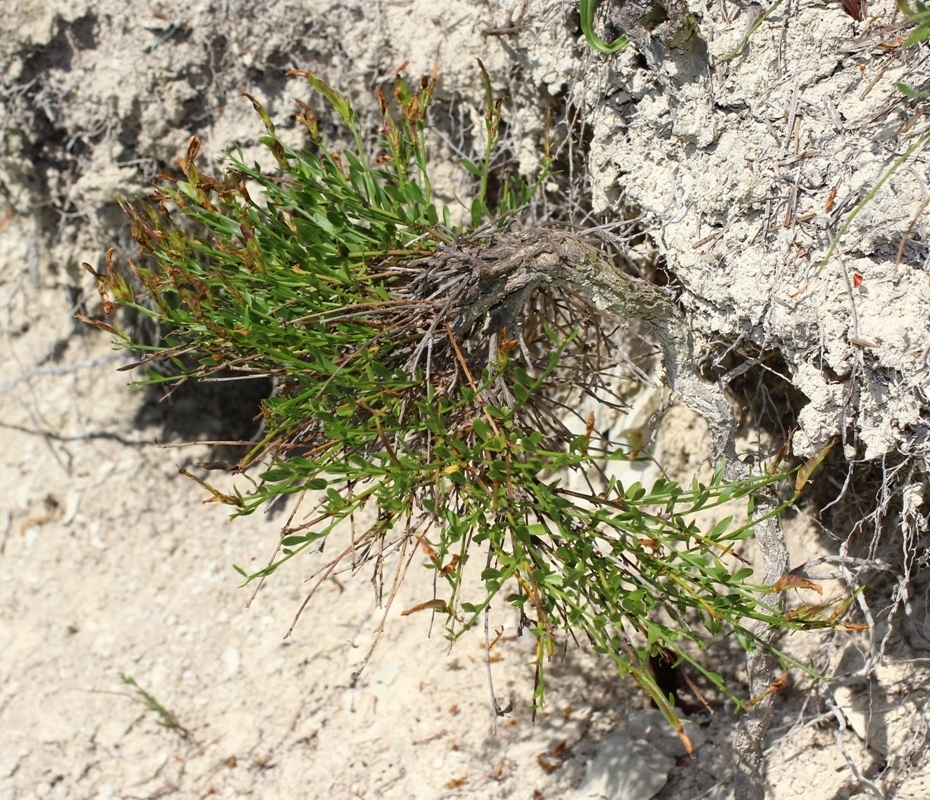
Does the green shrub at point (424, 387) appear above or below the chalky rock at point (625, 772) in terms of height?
above

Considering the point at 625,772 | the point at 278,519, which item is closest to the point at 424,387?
the point at 625,772

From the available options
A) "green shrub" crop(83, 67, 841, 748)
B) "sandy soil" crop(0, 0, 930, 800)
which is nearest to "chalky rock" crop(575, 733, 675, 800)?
"sandy soil" crop(0, 0, 930, 800)

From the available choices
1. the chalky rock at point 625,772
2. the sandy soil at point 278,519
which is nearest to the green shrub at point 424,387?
the sandy soil at point 278,519

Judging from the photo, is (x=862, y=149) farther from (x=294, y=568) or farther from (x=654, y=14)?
(x=294, y=568)

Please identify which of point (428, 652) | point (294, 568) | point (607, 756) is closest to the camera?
point (607, 756)

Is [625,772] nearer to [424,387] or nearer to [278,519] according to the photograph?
[424,387]

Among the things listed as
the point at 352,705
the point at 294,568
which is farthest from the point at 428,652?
the point at 294,568

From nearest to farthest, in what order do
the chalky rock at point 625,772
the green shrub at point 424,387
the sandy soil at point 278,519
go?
the green shrub at point 424,387, the sandy soil at point 278,519, the chalky rock at point 625,772

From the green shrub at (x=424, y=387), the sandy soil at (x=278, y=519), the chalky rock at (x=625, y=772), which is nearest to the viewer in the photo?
the green shrub at (x=424, y=387)

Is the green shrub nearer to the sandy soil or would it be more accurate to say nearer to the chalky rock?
the sandy soil

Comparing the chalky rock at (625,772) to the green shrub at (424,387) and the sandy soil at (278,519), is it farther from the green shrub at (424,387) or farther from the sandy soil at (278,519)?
the green shrub at (424,387)

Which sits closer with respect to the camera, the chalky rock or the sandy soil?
the sandy soil
